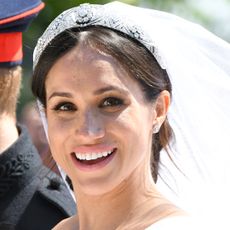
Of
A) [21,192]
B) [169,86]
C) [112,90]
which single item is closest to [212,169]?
[169,86]

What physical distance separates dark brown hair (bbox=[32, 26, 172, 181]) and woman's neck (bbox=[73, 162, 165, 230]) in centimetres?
18

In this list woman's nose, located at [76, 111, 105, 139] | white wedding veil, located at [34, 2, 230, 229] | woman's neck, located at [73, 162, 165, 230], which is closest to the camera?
woman's nose, located at [76, 111, 105, 139]

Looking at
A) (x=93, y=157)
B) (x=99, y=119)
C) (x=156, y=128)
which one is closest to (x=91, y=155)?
(x=93, y=157)

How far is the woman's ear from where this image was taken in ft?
9.89

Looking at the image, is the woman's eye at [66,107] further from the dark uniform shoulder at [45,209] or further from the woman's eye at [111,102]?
the dark uniform shoulder at [45,209]

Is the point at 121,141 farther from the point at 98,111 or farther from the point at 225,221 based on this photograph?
the point at 225,221

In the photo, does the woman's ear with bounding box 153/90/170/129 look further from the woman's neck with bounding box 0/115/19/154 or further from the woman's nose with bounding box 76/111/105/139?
the woman's neck with bounding box 0/115/19/154

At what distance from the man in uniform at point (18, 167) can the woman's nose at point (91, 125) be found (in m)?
0.88

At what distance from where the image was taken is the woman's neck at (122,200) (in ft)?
9.78

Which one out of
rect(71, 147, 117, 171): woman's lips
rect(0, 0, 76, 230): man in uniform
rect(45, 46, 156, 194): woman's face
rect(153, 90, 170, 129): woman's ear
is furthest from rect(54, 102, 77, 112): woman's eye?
rect(0, 0, 76, 230): man in uniform

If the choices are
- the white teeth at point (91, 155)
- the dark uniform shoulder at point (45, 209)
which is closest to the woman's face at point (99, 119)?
the white teeth at point (91, 155)

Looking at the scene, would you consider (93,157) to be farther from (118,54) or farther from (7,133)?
(7,133)

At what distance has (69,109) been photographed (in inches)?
116

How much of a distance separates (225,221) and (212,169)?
0.76 feet
